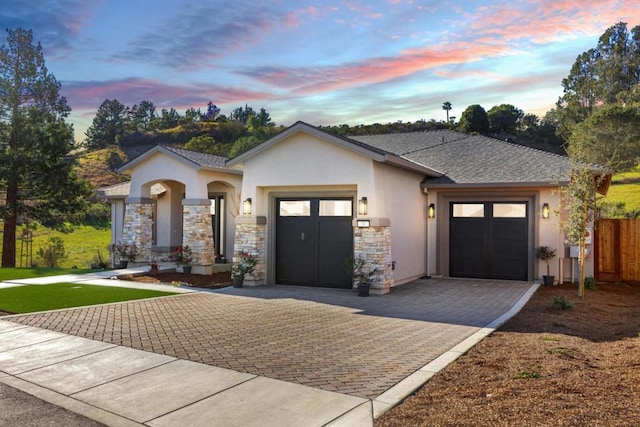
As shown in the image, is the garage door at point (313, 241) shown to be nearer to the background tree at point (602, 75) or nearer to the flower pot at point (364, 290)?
the flower pot at point (364, 290)

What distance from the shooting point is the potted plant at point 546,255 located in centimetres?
1481

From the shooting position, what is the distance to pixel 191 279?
16078 mm

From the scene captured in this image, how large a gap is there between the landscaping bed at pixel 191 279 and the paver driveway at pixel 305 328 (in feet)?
5.77

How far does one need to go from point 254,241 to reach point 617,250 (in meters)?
11.6

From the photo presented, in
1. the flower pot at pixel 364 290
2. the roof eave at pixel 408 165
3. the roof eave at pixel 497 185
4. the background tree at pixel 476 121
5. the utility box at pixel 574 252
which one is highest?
the background tree at pixel 476 121

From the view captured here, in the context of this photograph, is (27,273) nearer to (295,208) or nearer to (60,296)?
(60,296)

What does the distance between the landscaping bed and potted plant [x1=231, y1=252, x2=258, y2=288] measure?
651 mm

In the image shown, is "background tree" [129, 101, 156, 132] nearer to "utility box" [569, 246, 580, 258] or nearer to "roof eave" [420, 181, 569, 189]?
"roof eave" [420, 181, 569, 189]

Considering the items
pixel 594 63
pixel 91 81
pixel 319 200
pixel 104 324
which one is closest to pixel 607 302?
pixel 319 200

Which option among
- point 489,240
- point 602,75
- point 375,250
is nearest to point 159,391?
point 375,250

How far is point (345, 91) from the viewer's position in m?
23.9

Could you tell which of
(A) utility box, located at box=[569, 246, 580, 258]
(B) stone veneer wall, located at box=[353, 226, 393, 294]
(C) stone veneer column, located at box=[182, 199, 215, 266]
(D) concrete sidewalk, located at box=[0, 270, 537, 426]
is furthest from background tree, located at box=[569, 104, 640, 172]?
(D) concrete sidewalk, located at box=[0, 270, 537, 426]

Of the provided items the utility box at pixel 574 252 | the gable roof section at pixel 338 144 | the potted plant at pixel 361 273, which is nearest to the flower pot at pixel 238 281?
the potted plant at pixel 361 273

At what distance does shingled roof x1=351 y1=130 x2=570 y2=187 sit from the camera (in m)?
15.3
